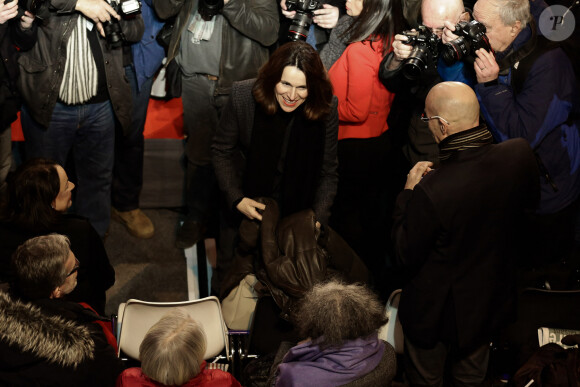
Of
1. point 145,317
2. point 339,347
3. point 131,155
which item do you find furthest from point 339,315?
point 131,155

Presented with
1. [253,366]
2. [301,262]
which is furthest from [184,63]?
[253,366]

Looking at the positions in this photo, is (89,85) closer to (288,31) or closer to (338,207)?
(288,31)

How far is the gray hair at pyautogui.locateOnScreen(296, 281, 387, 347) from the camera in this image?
98.7 inches

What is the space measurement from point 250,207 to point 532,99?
143 cm

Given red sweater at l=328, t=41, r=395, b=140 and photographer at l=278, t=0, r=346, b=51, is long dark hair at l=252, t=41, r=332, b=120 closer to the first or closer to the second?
red sweater at l=328, t=41, r=395, b=140

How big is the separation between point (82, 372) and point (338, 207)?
207cm

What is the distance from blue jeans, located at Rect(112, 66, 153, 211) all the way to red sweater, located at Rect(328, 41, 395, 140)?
119 cm

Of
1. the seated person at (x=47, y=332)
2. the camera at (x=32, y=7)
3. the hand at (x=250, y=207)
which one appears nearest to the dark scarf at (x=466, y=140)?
the hand at (x=250, y=207)

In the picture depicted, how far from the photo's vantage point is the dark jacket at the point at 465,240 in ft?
8.55

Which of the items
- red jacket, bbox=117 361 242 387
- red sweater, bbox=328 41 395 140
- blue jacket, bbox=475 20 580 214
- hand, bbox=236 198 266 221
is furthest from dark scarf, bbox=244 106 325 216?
red jacket, bbox=117 361 242 387

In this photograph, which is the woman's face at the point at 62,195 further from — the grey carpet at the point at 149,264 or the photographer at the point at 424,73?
the photographer at the point at 424,73

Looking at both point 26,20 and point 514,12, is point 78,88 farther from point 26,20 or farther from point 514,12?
point 514,12

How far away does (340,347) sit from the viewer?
2520 mm

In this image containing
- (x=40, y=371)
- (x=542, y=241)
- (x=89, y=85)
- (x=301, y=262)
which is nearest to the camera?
(x=40, y=371)
